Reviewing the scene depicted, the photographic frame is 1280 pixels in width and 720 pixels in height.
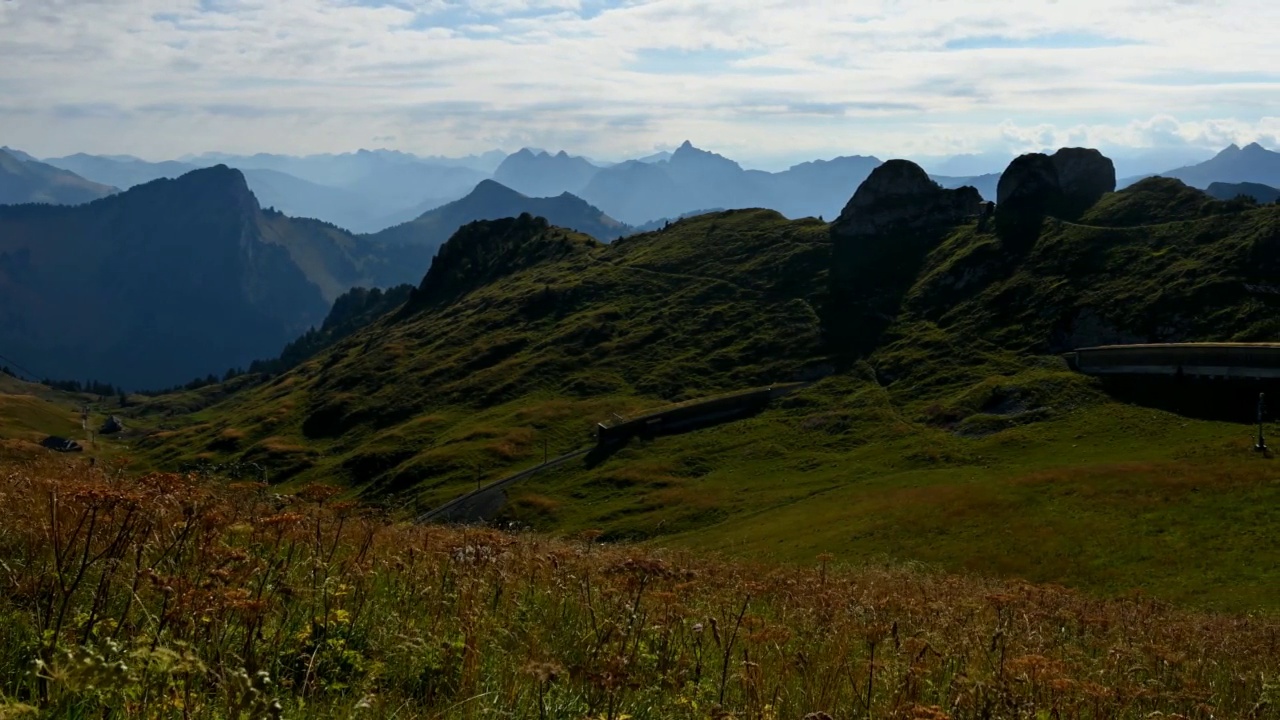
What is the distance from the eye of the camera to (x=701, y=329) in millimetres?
165125

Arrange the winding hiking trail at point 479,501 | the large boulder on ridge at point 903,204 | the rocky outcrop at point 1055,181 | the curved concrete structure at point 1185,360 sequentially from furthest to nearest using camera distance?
the large boulder on ridge at point 903,204
the rocky outcrop at point 1055,181
the winding hiking trail at point 479,501
the curved concrete structure at point 1185,360

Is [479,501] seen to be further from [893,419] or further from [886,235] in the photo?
[886,235]

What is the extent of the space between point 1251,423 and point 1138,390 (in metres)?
15.5

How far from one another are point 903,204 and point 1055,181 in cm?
2801

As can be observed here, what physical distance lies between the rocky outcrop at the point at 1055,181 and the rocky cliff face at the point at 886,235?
38.9ft

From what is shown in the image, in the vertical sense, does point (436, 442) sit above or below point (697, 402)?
below

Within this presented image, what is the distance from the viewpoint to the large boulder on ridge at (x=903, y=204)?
175375 millimetres

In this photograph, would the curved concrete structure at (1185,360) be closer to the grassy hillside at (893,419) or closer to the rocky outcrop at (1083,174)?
the grassy hillside at (893,419)

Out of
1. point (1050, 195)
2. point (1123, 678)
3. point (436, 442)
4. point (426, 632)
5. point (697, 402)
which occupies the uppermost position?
point (1050, 195)

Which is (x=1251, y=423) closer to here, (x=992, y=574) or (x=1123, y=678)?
(x=992, y=574)

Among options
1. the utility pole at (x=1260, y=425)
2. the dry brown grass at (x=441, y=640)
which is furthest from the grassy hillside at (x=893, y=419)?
the dry brown grass at (x=441, y=640)

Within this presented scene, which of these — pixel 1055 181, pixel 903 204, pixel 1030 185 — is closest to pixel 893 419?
pixel 1030 185

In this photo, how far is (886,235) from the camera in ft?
577

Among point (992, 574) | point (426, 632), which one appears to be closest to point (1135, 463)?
point (992, 574)
